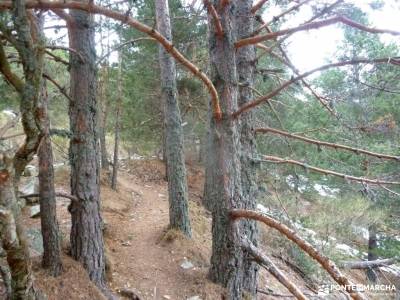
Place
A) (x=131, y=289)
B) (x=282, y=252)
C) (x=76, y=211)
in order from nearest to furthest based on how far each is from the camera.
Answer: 1. (x=76, y=211)
2. (x=131, y=289)
3. (x=282, y=252)

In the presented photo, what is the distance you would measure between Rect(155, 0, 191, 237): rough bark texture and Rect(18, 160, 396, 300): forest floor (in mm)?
395

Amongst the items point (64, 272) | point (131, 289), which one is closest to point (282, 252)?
point (131, 289)

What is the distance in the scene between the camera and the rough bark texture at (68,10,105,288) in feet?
12.3

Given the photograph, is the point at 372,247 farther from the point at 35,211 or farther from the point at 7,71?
the point at 7,71

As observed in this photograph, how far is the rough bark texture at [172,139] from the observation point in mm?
6270

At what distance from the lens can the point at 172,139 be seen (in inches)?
251

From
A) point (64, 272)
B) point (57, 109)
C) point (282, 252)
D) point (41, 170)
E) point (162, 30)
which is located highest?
point (162, 30)

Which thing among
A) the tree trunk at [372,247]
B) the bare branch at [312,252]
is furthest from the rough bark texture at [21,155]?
the tree trunk at [372,247]

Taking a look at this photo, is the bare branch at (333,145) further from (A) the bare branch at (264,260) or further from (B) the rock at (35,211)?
A: (B) the rock at (35,211)

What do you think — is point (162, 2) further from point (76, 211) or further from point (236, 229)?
point (236, 229)

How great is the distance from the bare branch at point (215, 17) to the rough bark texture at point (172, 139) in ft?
10.5

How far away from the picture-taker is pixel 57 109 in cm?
1063

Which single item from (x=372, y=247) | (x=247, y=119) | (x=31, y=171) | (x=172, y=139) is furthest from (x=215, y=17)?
(x=372, y=247)

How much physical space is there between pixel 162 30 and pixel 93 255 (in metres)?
4.39
